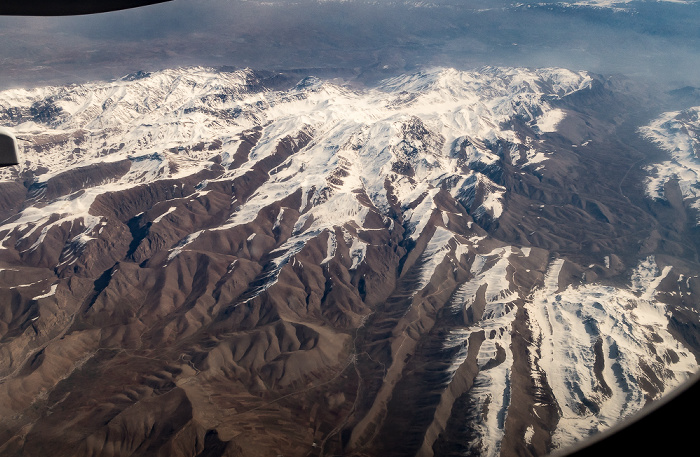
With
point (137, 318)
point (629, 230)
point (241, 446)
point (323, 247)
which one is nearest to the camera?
point (241, 446)

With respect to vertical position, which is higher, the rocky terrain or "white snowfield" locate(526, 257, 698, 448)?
"white snowfield" locate(526, 257, 698, 448)

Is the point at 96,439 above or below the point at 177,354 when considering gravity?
above

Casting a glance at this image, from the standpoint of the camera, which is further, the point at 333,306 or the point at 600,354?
the point at 333,306

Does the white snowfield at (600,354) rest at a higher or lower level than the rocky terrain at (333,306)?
higher

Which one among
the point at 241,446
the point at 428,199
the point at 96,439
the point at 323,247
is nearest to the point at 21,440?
the point at 96,439

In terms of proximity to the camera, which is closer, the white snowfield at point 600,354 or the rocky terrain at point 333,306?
the white snowfield at point 600,354

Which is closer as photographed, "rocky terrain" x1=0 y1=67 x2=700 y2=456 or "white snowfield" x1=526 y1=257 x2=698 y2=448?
"white snowfield" x1=526 y1=257 x2=698 y2=448

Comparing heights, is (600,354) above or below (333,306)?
above

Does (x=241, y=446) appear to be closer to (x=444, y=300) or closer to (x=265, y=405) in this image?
(x=265, y=405)
